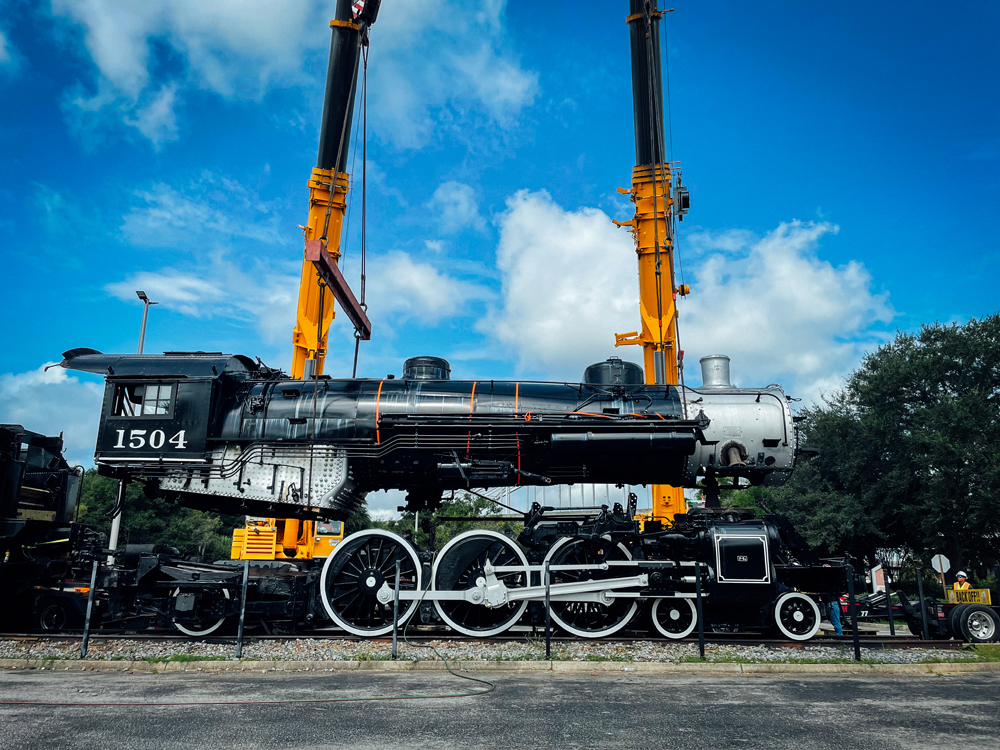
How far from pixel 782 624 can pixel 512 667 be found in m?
4.68

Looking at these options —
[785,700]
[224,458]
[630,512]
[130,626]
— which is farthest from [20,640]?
[785,700]

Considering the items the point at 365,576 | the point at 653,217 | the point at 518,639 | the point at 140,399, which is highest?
the point at 653,217

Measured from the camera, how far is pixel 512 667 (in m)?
7.71

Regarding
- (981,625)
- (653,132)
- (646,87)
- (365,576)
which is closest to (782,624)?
(981,625)

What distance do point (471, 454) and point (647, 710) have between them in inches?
195

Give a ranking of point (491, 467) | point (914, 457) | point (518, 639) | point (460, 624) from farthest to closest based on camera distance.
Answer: point (914, 457), point (491, 467), point (460, 624), point (518, 639)

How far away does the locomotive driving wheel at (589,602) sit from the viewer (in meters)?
9.70

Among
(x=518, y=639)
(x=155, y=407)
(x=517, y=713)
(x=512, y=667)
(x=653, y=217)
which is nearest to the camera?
(x=517, y=713)

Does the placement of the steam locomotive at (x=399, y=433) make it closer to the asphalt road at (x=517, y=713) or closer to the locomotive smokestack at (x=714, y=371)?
the locomotive smokestack at (x=714, y=371)

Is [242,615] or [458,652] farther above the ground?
[242,615]

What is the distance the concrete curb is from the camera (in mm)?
7641

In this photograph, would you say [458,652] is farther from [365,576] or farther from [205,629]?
[205,629]

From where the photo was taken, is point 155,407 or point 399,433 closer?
point 399,433

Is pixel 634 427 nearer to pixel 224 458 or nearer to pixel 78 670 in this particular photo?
pixel 224 458
